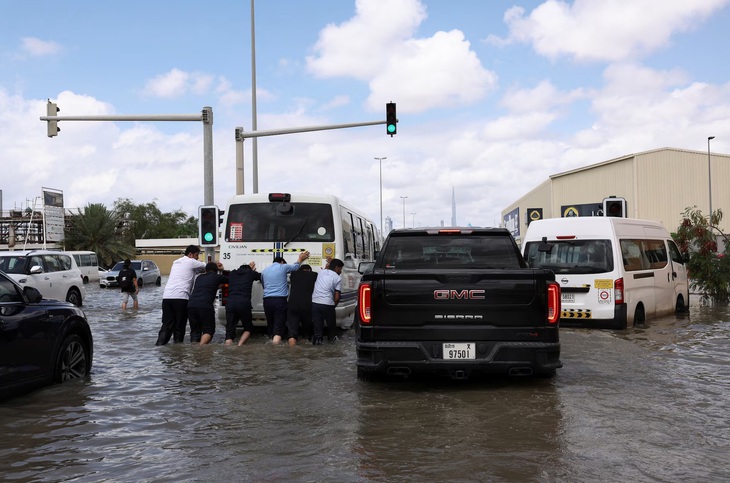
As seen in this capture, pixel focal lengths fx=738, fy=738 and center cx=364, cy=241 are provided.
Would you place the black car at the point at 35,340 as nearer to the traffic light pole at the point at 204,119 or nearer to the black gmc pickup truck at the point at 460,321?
the black gmc pickup truck at the point at 460,321

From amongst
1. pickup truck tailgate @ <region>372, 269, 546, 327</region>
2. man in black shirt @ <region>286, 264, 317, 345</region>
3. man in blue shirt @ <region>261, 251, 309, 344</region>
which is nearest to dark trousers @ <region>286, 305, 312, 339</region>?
man in black shirt @ <region>286, 264, 317, 345</region>

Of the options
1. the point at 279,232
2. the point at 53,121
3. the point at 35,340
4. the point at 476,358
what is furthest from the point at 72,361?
the point at 53,121

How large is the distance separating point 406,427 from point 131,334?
10.1 metres

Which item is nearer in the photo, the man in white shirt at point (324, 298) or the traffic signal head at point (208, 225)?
the man in white shirt at point (324, 298)

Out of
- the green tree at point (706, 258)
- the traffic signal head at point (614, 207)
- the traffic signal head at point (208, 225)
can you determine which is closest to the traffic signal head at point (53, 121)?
the traffic signal head at point (208, 225)

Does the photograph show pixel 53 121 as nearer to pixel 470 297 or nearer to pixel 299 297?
pixel 299 297

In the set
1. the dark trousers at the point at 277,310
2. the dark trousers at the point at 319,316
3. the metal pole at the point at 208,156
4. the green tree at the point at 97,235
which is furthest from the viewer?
the green tree at the point at 97,235

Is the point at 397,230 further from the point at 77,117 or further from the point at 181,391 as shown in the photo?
the point at 77,117

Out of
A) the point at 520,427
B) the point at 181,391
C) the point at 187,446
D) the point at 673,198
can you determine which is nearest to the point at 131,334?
the point at 181,391

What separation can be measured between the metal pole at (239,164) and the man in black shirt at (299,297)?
24.0 feet

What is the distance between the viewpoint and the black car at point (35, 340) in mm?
7262

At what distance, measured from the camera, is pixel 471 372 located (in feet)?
24.5

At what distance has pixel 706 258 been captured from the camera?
2209 cm

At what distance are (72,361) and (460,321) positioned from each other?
4.68 metres
